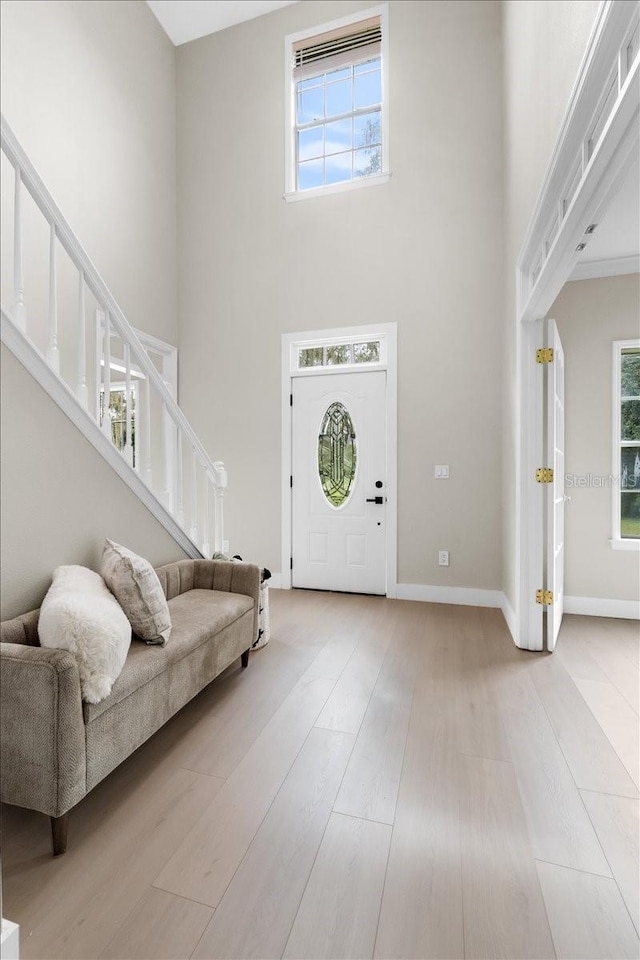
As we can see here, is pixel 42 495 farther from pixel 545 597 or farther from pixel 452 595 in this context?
pixel 452 595

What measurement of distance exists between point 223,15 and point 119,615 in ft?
18.1

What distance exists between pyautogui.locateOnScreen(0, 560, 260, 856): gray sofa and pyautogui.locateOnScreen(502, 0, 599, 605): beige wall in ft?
7.33

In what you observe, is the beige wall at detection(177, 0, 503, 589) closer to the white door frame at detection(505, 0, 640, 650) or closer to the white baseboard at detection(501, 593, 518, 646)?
the white baseboard at detection(501, 593, 518, 646)

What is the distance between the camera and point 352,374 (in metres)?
4.12

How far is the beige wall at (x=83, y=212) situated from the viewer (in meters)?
1.84

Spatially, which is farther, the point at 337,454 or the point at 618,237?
the point at 337,454

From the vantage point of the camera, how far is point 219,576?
9.12ft

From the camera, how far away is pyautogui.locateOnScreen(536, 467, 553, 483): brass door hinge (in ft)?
9.19

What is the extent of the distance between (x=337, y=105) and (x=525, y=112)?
2331mm

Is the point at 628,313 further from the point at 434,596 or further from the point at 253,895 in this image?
the point at 253,895

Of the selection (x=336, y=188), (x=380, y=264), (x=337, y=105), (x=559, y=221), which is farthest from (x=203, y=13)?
(x=559, y=221)

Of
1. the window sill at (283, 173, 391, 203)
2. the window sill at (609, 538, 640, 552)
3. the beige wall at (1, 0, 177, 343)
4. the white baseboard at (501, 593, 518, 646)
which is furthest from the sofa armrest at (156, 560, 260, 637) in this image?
the window sill at (283, 173, 391, 203)

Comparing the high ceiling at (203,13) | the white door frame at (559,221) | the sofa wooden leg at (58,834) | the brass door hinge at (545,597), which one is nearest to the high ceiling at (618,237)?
the white door frame at (559,221)

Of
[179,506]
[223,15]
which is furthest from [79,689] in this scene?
[223,15]
